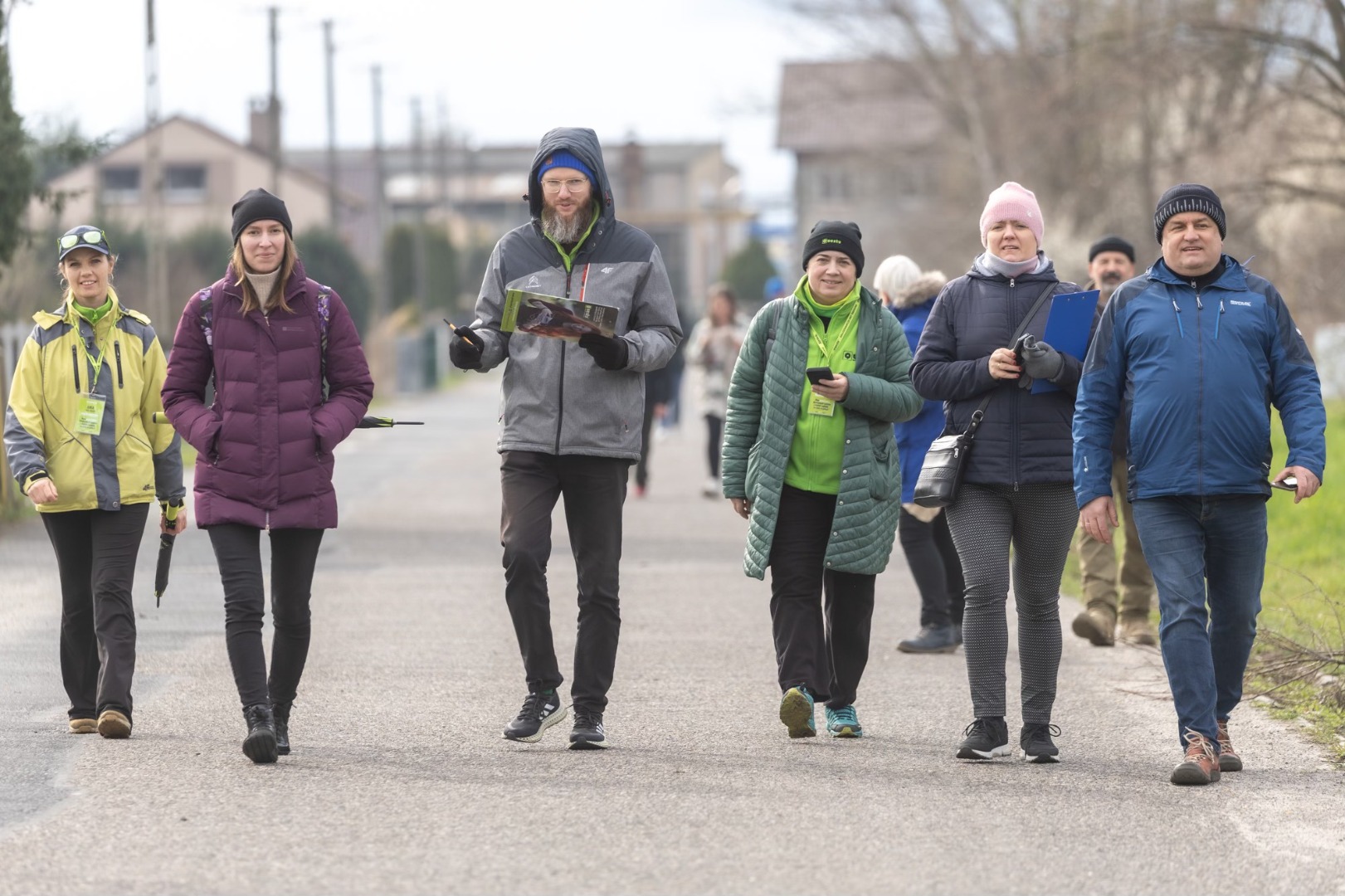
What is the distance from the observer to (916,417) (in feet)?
30.7

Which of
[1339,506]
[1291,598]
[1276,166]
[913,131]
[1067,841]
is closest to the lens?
[1067,841]

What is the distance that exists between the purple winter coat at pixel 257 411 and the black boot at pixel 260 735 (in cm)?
60

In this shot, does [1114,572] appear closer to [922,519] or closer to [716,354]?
[922,519]

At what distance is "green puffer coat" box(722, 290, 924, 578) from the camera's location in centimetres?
735

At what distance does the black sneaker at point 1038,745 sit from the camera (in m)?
7.02

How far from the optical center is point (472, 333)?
7090 millimetres

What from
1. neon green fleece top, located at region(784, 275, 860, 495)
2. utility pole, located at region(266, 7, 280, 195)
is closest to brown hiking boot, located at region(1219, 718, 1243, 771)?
neon green fleece top, located at region(784, 275, 860, 495)

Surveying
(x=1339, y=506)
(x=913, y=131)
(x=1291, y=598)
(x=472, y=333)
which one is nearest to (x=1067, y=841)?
(x=472, y=333)

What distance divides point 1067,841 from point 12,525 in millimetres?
12030

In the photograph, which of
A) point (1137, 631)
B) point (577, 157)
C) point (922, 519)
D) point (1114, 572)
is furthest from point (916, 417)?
point (577, 157)

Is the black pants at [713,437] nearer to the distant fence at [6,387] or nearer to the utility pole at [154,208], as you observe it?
the distant fence at [6,387]

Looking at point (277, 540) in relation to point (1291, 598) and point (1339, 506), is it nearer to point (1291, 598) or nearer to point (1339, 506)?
point (1291, 598)

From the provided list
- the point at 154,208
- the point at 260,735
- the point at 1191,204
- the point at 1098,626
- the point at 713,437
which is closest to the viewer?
the point at 1191,204

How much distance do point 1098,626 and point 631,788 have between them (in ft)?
13.0
